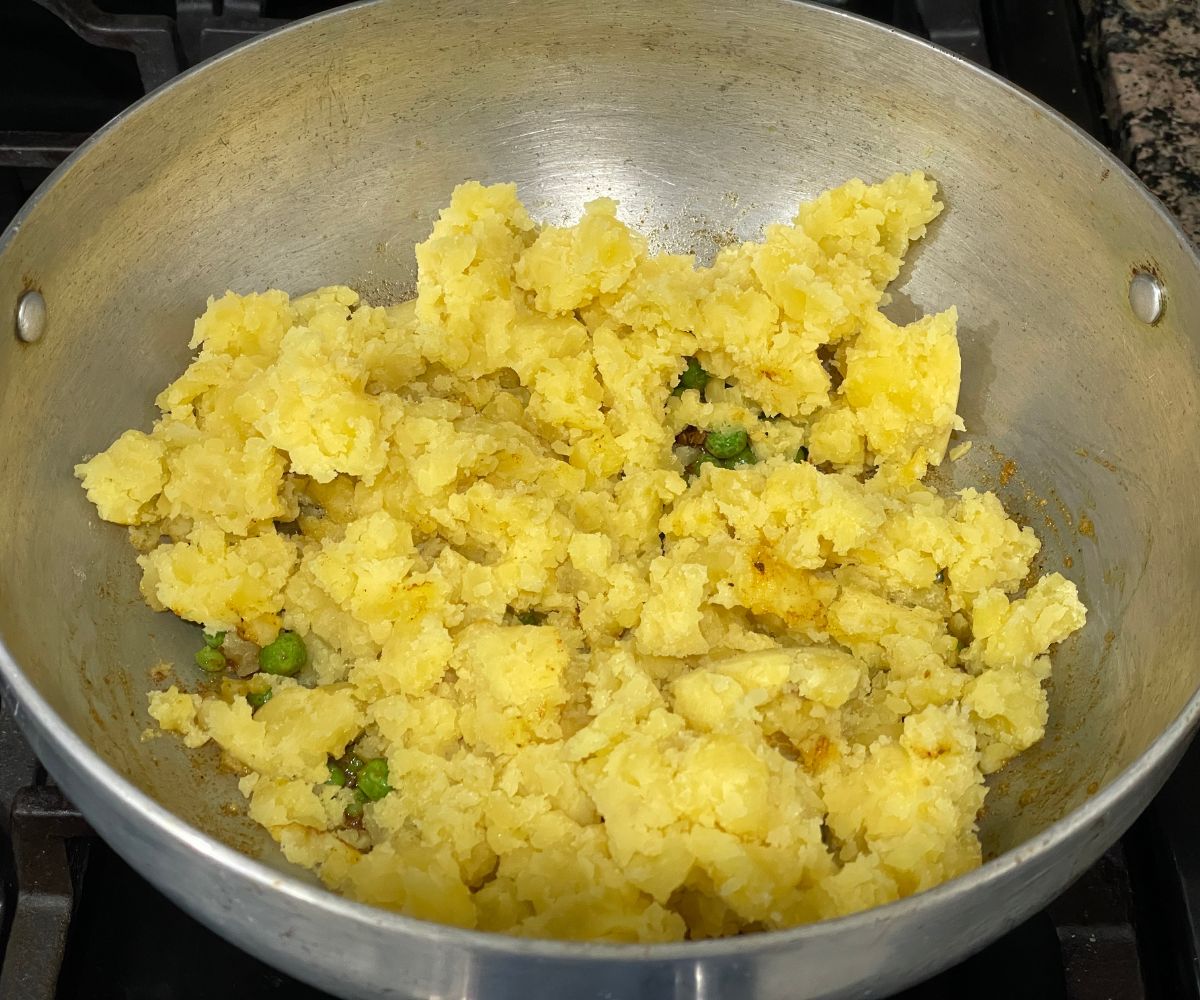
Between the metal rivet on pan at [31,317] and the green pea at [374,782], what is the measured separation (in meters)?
0.83

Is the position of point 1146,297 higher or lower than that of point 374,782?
higher

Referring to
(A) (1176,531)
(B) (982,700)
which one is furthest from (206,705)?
(A) (1176,531)

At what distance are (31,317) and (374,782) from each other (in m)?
0.88

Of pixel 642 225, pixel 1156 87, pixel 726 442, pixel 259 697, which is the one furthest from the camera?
pixel 1156 87

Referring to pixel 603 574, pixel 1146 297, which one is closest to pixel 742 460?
pixel 603 574

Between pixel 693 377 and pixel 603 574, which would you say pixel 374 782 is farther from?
pixel 693 377

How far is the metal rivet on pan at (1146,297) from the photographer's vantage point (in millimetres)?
1857

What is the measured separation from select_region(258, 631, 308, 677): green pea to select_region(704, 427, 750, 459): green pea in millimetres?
791

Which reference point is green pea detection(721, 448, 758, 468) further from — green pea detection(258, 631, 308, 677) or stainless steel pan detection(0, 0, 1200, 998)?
green pea detection(258, 631, 308, 677)

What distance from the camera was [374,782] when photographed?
1.71 metres

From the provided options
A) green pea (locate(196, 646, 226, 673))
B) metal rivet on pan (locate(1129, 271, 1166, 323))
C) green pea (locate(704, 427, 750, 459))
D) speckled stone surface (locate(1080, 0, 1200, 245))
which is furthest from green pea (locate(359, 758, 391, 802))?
speckled stone surface (locate(1080, 0, 1200, 245))

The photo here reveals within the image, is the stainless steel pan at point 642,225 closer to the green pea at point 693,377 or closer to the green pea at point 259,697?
the green pea at point 259,697

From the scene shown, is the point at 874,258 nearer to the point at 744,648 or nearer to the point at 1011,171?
the point at 1011,171

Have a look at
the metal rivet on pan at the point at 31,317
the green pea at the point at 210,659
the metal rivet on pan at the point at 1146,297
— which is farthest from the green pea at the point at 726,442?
the metal rivet on pan at the point at 31,317
